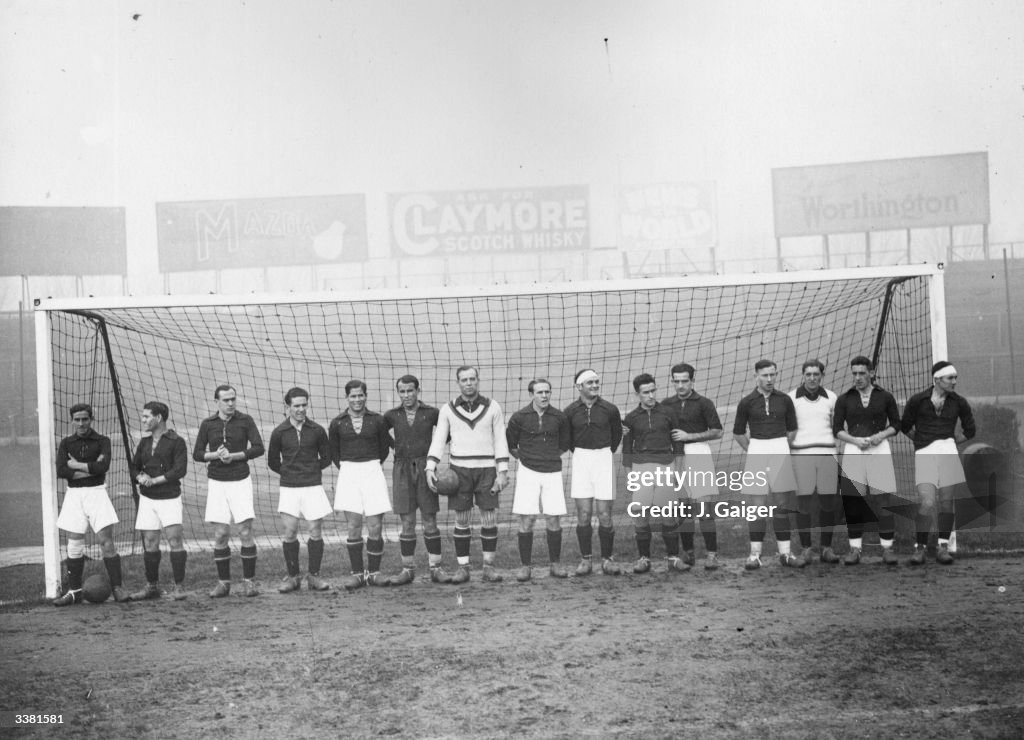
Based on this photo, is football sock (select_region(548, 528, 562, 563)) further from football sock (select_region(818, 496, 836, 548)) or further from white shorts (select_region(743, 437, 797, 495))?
football sock (select_region(818, 496, 836, 548))

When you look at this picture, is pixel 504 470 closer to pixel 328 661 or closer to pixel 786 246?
pixel 328 661

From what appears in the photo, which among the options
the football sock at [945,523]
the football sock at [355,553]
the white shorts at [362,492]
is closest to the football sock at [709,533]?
the football sock at [945,523]

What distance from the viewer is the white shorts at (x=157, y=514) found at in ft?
23.4

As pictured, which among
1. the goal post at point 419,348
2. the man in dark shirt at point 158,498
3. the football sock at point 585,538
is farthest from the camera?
the goal post at point 419,348

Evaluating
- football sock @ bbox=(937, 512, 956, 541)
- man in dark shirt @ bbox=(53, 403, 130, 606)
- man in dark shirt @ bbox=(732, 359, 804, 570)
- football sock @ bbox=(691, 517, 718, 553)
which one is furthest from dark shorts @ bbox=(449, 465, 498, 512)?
football sock @ bbox=(937, 512, 956, 541)

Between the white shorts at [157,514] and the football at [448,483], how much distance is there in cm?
213

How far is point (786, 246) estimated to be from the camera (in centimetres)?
2853

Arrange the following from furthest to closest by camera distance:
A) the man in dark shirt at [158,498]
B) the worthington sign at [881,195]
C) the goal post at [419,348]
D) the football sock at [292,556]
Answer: the worthington sign at [881,195]
the goal post at [419,348]
the football sock at [292,556]
the man in dark shirt at [158,498]

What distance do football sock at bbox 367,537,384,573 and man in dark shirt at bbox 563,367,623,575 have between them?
165 centimetres

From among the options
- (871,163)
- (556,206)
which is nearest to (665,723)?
(556,206)

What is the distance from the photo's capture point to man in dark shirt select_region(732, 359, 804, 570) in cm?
733

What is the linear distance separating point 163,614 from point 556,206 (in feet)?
68.0

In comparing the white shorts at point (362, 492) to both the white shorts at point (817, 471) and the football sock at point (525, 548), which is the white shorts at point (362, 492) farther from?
the white shorts at point (817, 471)

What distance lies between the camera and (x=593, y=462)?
7.46 meters
